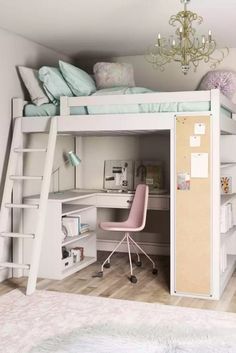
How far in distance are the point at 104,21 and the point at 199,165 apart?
1634 millimetres

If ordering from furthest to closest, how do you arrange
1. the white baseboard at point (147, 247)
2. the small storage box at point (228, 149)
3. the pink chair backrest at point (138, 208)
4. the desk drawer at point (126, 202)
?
the white baseboard at point (147, 247), the small storage box at point (228, 149), the desk drawer at point (126, 202), the pink chair backrest at point (138, 208)

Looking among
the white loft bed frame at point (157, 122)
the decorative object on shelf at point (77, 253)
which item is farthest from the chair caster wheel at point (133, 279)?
the decorative object on shelf at point (77, 253)

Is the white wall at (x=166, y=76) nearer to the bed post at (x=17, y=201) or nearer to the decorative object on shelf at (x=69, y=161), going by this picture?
the decorative object on shelf at (x=69, y=161)

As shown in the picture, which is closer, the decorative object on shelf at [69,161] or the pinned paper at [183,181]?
the pinned paper at [183,181]

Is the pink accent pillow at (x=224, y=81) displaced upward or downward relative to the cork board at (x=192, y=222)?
upward

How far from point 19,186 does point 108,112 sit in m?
1.23

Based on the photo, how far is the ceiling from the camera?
4020 mm

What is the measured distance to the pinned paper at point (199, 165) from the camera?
164 inches

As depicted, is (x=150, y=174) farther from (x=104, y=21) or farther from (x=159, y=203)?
(x=104, y=21)

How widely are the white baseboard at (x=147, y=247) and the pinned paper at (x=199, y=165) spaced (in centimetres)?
199

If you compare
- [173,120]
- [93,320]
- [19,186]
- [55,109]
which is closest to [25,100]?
[55,109]

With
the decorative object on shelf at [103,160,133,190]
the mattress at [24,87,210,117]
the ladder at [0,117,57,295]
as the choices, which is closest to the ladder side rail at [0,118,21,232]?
the ladder at [0,117,57,295]

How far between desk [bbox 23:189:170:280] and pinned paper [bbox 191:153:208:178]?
4.27 feet

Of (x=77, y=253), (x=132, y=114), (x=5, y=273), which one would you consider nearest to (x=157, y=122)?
(x=132, y=114)
